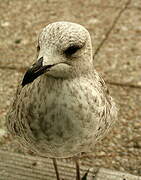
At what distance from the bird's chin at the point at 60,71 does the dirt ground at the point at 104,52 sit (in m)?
1.57

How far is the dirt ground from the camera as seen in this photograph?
12.7ft

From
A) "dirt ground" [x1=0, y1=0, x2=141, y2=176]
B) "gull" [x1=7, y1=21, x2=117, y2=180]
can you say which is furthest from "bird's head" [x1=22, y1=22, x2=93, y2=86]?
"dirt ground" [x1=0, y1=0, x2=141, y2=176]

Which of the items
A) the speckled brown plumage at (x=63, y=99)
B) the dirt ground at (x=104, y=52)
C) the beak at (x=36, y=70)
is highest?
the beak at (x=36, y=70)

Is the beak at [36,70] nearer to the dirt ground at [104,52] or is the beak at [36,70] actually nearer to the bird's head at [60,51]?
the bird's head at [60,51]

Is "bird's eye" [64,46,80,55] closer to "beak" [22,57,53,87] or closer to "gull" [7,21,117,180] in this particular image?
"gull" [7,21,117,180]

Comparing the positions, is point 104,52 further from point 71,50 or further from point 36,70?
point 36,70

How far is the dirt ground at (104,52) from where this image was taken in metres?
3.88

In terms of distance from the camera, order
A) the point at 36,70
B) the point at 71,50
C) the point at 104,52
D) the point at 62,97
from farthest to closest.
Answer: the point at 104,52, the point at 62,97, the point at 71,50, the point at 36,70

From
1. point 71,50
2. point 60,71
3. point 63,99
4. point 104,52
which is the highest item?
point 71,50

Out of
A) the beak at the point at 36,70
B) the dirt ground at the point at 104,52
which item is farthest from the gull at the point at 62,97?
the dirt ground at the point at 104,52

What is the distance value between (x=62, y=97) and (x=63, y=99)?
2cm

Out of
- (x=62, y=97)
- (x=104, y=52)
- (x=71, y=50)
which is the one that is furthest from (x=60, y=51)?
(x=104, y=52)

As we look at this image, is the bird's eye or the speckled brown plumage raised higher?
the bird's eye

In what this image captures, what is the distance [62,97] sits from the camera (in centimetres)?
245
